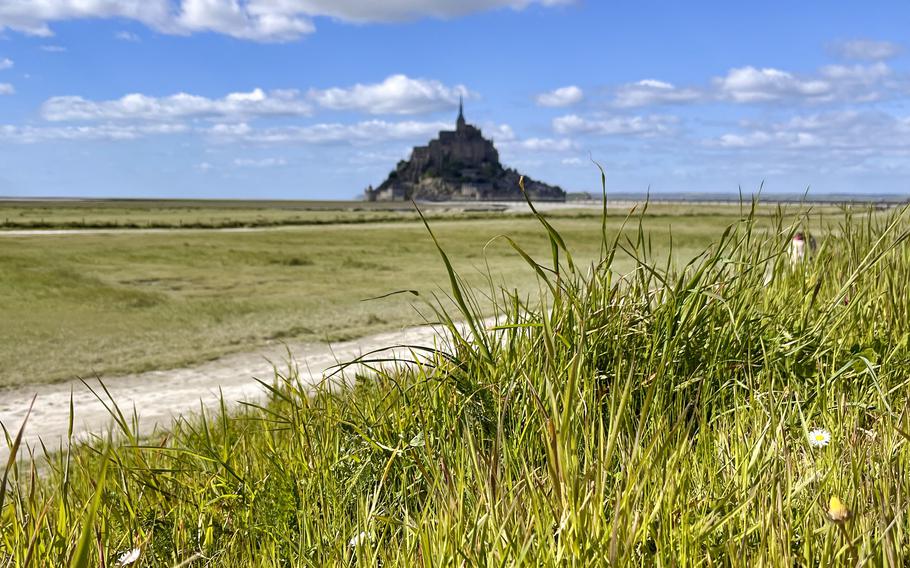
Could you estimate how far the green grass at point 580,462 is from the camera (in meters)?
1.90

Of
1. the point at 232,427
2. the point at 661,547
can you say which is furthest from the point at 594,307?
the point at 232,427

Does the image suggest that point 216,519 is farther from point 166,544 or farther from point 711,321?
point 711,321

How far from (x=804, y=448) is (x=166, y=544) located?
6.98ft

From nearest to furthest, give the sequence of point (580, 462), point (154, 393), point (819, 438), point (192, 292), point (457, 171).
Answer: point (819, 438), point (580, 462), point (154, 393), point (192, 292), point (457, 171)

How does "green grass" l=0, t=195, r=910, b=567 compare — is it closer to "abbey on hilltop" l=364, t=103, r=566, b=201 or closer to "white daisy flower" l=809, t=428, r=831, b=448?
"white daisy flower" l=809, t=428, r=831, b=448

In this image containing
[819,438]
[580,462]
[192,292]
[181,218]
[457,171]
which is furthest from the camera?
[457,171]

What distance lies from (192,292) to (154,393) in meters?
6.98

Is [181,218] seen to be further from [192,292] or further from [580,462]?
[580,462]

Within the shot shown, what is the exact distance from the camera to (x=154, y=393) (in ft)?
24.7

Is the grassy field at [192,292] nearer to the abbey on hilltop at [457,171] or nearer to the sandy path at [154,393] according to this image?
the sandy path at [154,393]

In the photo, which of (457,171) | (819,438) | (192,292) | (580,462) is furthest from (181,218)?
(457,171)

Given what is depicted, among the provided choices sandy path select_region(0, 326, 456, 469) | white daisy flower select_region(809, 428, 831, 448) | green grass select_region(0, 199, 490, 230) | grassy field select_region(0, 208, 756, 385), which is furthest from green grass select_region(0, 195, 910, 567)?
green grass select_region(0, 199, 490, 230)

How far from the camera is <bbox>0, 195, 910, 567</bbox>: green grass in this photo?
190 cm

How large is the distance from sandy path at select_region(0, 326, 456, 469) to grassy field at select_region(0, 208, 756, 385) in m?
0.40
